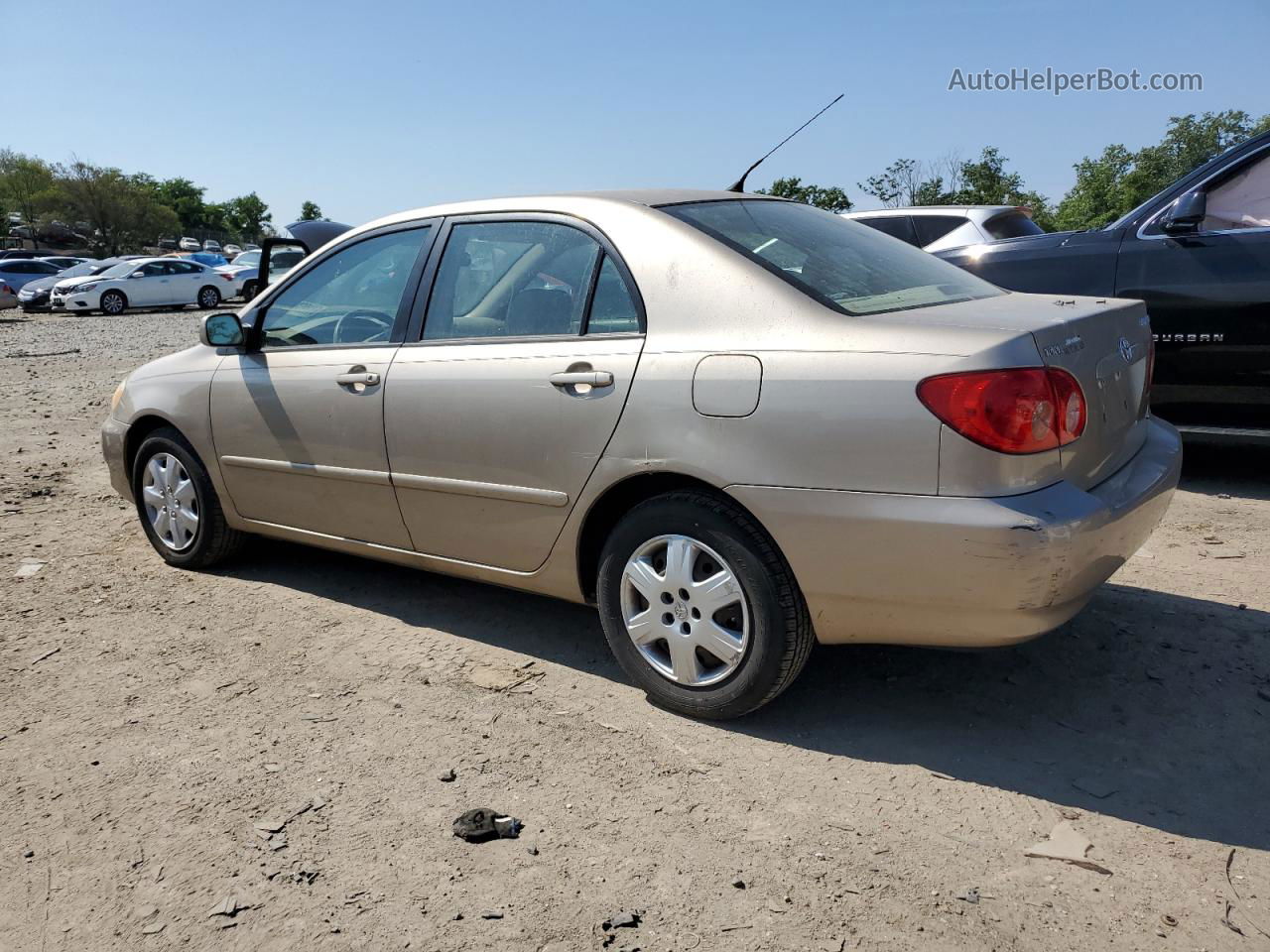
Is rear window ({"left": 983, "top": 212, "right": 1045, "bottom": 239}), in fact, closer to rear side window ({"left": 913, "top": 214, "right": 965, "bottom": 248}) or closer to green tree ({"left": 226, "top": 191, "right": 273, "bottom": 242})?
rear side window ({"left": 913, "top": 214, "right": 965, "bottom": 248})

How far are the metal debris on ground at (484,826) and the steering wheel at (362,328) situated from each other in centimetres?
201

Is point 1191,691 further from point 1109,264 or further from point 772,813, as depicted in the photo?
point 1109,264

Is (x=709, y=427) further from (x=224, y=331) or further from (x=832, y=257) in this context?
(x=224, y=331)

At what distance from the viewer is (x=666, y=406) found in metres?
3.20

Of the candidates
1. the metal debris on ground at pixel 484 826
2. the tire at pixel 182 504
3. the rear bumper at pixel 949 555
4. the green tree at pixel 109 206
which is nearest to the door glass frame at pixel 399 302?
the tire at pixel 182 504

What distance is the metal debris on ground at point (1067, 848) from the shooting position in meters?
2.56

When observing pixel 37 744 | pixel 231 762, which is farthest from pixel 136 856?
pixel 37 744

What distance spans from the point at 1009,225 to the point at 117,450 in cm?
701

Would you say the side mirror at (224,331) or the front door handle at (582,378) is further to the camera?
the side mirror at (224,331)

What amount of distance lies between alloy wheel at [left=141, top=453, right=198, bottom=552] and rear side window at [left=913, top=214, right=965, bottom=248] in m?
6.19

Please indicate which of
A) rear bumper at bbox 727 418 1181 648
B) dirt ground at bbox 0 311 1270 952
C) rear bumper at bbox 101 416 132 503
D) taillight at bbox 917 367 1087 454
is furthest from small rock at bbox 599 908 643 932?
rear bumper at bbox 101 416 132 503

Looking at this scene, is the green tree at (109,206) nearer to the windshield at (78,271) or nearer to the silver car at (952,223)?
the windshield at (78,271)

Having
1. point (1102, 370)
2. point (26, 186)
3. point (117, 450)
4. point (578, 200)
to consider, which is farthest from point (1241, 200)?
point (26, 186)

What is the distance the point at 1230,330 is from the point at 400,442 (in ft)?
14.3
